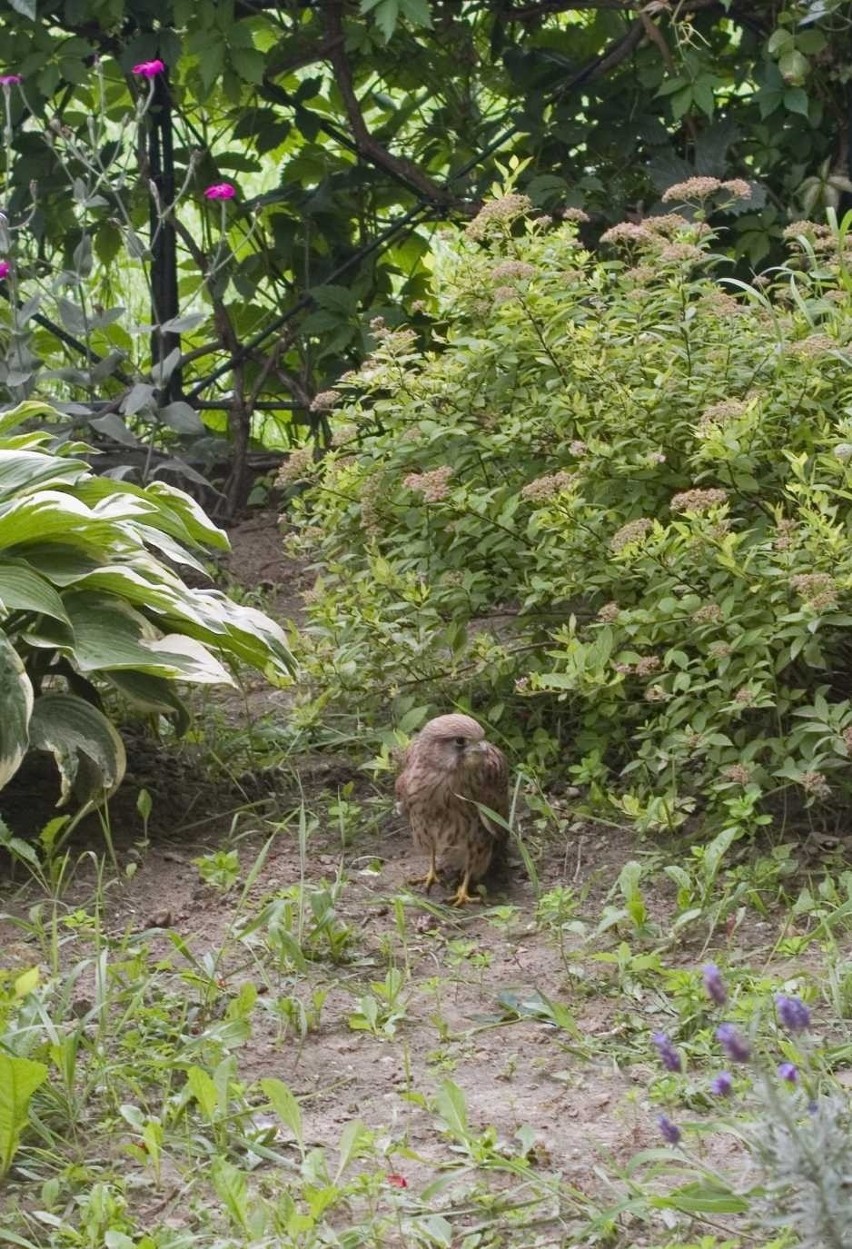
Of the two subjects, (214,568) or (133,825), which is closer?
(133,825)

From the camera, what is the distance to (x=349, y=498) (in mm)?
4246

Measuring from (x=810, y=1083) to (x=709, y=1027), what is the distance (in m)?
0.86

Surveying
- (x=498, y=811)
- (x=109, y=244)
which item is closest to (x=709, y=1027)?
(x=498, y=811)

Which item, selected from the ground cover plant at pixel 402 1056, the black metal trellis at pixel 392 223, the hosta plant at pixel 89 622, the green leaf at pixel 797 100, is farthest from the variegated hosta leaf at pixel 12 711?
the green leaf at pixel 797 100

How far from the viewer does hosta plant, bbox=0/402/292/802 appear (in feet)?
11.7

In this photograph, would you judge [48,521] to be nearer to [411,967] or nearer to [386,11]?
[411,967]

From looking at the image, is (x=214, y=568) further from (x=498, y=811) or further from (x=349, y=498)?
(x=498, y=811)

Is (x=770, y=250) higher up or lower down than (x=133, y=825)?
higher up

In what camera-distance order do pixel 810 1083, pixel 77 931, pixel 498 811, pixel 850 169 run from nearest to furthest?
pixel 810 1083 → pixel 77 931 → pixel 498 811 → pixel 850 169

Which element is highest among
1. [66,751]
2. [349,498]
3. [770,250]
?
[770,250]

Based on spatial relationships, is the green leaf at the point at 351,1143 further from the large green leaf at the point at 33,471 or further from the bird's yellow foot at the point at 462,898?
the large green leaf at the point at 33,471

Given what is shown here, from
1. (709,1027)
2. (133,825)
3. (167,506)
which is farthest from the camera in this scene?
(167,506)

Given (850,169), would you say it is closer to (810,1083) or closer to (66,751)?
(66,751)

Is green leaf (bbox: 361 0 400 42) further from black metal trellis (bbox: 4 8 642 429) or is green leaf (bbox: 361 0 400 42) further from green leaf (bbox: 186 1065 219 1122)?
green leaf (bbox: 186 1065 219 1122)
